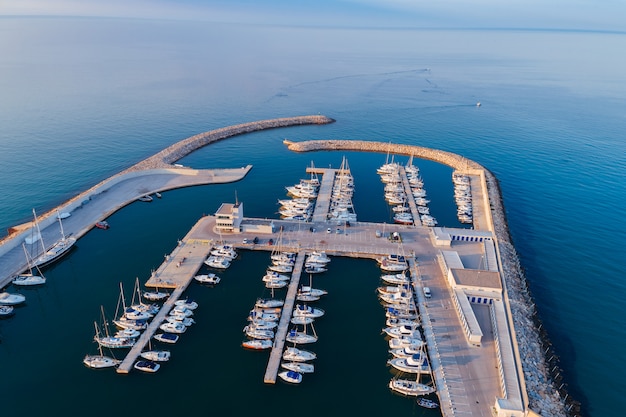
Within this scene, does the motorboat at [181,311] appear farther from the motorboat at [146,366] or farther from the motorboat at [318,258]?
the motorboat at [318,258]

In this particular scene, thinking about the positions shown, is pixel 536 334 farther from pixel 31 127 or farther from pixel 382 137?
pixel 31 127

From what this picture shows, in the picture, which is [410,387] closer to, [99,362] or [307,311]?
[307,311]

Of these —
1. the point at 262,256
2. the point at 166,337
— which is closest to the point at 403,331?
the point at 262,256

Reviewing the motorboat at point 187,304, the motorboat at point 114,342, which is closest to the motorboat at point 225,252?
the motorboat at point 187,304

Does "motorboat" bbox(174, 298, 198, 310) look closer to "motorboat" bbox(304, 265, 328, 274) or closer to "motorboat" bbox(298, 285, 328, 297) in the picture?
"motorboat" bbox(298, 285, 328, 297)

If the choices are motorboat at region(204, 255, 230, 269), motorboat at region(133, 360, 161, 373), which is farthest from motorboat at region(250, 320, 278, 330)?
motorboat at region(204, 255, 230, 269)

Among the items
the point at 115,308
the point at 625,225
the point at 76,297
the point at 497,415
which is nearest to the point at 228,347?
the point at 115,308
